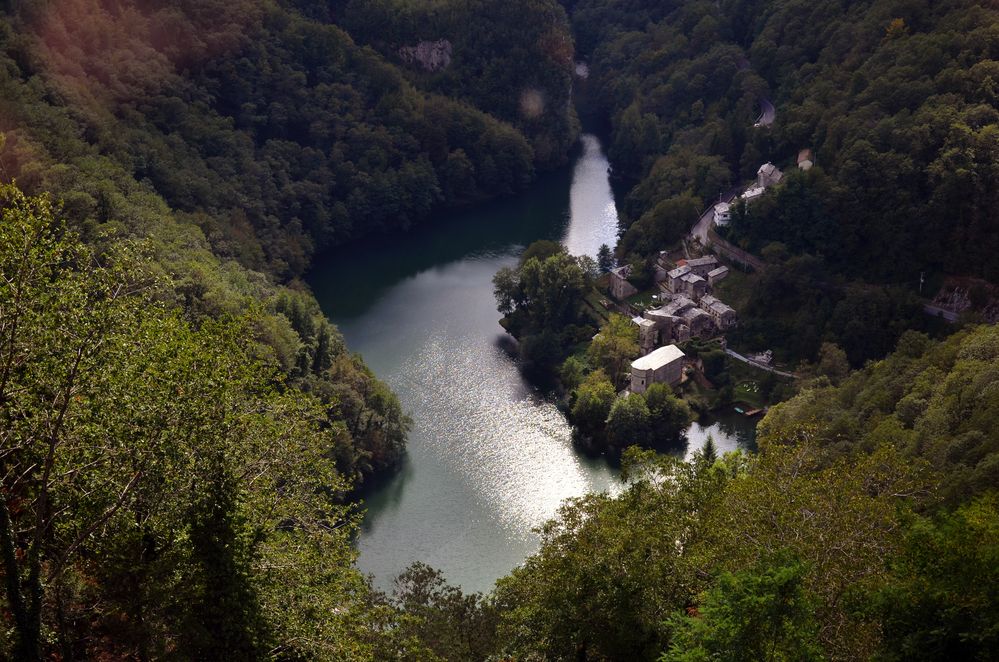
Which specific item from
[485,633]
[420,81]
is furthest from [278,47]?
[485,633]

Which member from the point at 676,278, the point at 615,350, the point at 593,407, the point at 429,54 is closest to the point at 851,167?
the point at 676,278

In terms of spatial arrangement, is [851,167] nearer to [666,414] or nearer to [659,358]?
[659,358]

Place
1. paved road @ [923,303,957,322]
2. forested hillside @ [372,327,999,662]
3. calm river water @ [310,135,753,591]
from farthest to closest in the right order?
paved road @ [923,303,957,322], calm river water @ [310,135,753,591], forested hillside @ [372,327,999,662]

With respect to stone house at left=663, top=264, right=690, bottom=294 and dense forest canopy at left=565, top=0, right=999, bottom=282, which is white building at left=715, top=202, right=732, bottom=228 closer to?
dense forest canopy at left=565, top=0, right=999, bottom=282

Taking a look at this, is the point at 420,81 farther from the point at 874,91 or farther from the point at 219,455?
the point at 219,455

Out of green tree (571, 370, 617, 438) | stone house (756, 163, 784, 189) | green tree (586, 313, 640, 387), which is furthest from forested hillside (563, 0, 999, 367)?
green tree (571, 370, 617, 438)

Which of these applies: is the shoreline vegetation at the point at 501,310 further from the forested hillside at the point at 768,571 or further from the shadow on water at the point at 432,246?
the shadow on water at the point at 432,246

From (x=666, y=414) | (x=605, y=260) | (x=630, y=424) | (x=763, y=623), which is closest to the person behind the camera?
(x=763, y=623)
